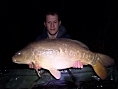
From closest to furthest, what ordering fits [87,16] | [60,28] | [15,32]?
[60,28], [15,32], [87,16]

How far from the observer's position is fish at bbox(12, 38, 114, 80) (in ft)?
8.34

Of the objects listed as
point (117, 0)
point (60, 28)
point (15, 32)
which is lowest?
point (15, 32)

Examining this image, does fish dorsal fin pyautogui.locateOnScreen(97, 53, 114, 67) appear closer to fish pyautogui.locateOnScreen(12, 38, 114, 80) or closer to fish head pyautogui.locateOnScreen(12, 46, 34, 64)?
fish pyautogui.locateOnScreen(12, 38, 114, 80)

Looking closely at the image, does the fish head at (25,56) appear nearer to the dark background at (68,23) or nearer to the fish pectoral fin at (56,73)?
the fish pectoral fin at (56,73)

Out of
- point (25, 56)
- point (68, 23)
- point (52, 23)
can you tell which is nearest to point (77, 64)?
point (25, 56)

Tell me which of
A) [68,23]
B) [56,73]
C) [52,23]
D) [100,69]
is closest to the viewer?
[56,73]

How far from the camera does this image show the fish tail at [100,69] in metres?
2.50

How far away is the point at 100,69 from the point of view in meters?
Result: 2.56

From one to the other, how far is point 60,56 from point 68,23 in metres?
8.37

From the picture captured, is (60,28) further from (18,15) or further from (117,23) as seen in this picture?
(18,15)

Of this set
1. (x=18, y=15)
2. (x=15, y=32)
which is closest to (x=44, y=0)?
(x=18, y=15)

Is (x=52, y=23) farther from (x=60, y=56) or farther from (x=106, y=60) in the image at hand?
(x=106, y=60)

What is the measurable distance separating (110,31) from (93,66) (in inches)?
123

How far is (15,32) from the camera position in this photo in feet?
27.3
